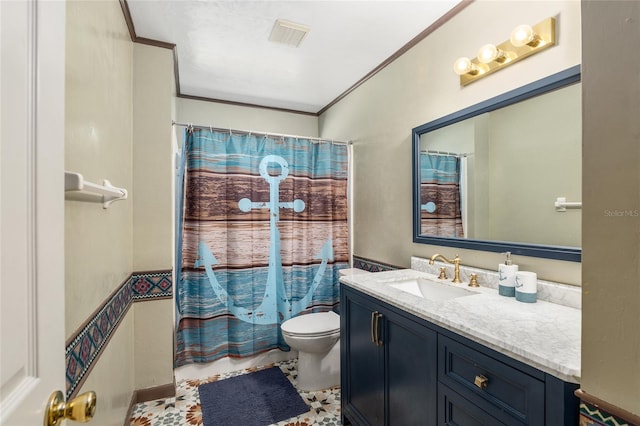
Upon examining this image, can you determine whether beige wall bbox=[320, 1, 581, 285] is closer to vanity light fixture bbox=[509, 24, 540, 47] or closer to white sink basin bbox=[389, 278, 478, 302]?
vanity light fixture bbox=[509, 24, 540, 47]

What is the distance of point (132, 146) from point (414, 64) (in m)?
1.94

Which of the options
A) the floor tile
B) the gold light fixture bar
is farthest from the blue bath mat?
the gold light fixture bar

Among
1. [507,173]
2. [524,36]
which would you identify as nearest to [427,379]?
[507,173]

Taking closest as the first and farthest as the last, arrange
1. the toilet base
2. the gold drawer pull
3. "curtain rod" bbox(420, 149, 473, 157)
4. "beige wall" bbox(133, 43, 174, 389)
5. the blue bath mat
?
the gold drawer pull < "curtain rod" bbox(420, 149, 473, 157) < the blue bath mat < "beige wall" bbox(133, 43, 174, 389) < the toilet base

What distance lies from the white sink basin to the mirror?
256 mm

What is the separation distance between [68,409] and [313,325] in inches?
69.6

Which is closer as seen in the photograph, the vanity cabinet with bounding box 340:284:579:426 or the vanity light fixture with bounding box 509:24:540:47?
the vanity cabinet with bounding box 340:284:579:426

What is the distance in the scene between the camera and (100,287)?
4.17 ft

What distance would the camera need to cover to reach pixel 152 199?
2068 mm

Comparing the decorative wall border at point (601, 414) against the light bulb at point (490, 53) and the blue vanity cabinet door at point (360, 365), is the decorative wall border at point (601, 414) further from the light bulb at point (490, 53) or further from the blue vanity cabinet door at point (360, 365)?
the light bulb at point (490, 53)

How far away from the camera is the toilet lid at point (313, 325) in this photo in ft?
6.88

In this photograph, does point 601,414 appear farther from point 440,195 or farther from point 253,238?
point 253,238

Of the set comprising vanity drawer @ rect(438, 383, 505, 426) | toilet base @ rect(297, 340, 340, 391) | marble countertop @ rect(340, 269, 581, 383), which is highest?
marble countertop @ rect(340, 269, 581, 383)

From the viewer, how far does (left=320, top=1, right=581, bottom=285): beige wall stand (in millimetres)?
1336
